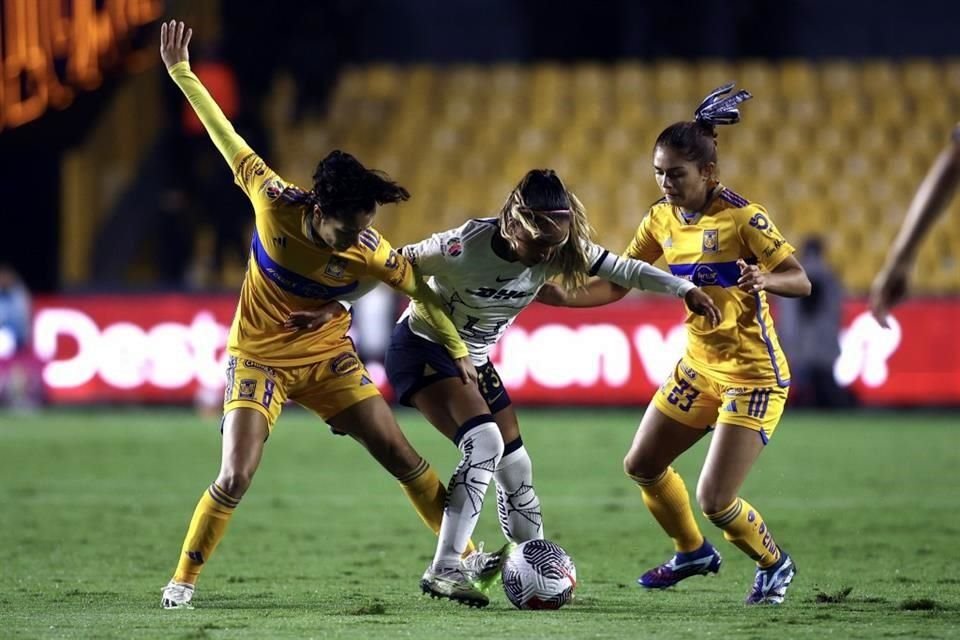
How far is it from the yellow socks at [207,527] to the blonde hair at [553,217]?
153 centimetres

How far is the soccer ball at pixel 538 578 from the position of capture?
6508 millimetres

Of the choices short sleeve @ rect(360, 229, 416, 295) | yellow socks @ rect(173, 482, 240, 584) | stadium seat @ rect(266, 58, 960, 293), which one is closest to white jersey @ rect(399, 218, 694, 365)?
short sleeve @ rect(360, 229, 416, 295)

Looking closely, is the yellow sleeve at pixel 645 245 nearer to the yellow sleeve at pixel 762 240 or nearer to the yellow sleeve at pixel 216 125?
the yellow sleeve at pixel 762 240

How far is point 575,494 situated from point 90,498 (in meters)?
3.34

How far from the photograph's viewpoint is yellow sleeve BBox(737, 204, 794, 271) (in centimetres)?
665

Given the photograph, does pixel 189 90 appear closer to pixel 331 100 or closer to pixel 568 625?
pixel 568 625

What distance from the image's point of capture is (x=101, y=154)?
22.2 m

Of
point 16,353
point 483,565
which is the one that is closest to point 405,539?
point 483,565

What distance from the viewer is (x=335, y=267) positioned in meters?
6.63

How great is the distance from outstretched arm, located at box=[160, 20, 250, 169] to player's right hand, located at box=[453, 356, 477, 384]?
1.23 metres

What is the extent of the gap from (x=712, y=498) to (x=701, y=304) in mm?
785

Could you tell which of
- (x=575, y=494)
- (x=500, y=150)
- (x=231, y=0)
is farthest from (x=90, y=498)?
(x=500, y=150)

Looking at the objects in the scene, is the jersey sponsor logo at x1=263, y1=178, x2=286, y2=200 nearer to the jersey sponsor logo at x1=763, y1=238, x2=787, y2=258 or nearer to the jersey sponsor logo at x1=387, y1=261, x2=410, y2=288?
the jersey sponsor logo at x1=387, y1=261, x2=410, y2=288

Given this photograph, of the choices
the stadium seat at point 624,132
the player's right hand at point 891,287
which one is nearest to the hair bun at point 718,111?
the player's right hand at point 891,287
